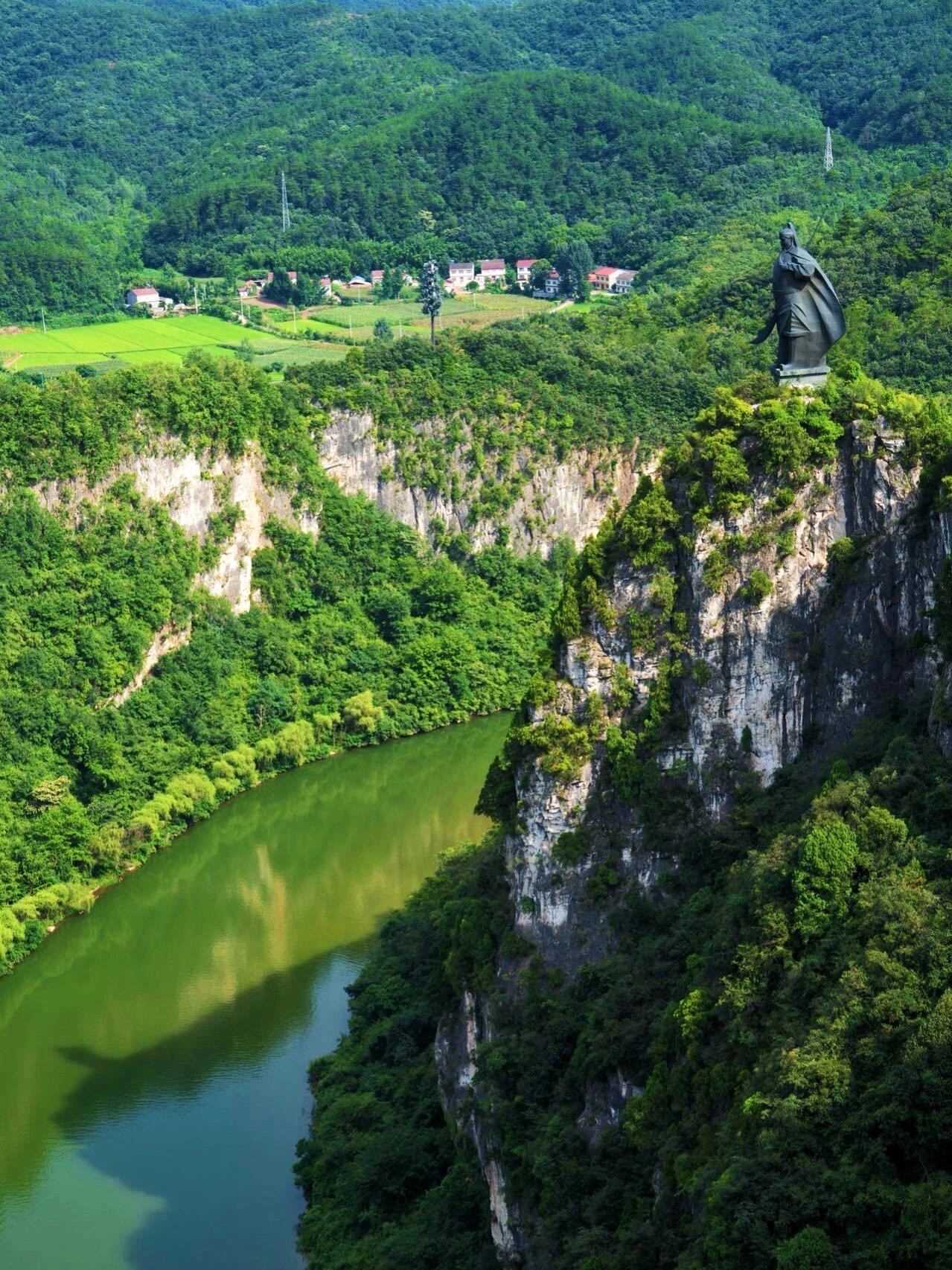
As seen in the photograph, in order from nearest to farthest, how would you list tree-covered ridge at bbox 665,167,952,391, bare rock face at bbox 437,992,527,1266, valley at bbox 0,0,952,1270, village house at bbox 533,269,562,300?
valley at bbox 0,0,952,1270, bare rock face at bbox 437,992,527,1266, tree-covered ridge at bbox 665,167,952,391, village house at bbox 533,269,562,300

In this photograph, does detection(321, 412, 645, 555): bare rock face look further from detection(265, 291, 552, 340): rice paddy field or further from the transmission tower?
the transmission tower

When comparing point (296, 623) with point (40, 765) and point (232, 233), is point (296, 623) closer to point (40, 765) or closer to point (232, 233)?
point (40, 765)

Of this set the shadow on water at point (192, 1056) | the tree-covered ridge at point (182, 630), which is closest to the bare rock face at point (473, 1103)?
the shadow on water at point (192, 1056)

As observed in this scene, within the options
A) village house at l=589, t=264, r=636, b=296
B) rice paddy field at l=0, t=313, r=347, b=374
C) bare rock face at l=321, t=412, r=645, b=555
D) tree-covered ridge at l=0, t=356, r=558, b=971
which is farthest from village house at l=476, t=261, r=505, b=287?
tree-covered ridge at l=0, t=356, r=558, b=971

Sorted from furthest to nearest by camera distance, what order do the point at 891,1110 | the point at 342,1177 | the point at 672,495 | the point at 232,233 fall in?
the point at 232,233 < the point at 342,1177 < the point at 672,495 < the point at 891,1110

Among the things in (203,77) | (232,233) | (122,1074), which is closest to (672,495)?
(122,1074)

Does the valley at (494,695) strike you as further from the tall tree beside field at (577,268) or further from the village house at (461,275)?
the village house at (461,275)

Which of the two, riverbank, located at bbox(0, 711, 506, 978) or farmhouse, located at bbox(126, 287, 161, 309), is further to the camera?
farmhouse, located at bbox(126, 287, 161, 309)
